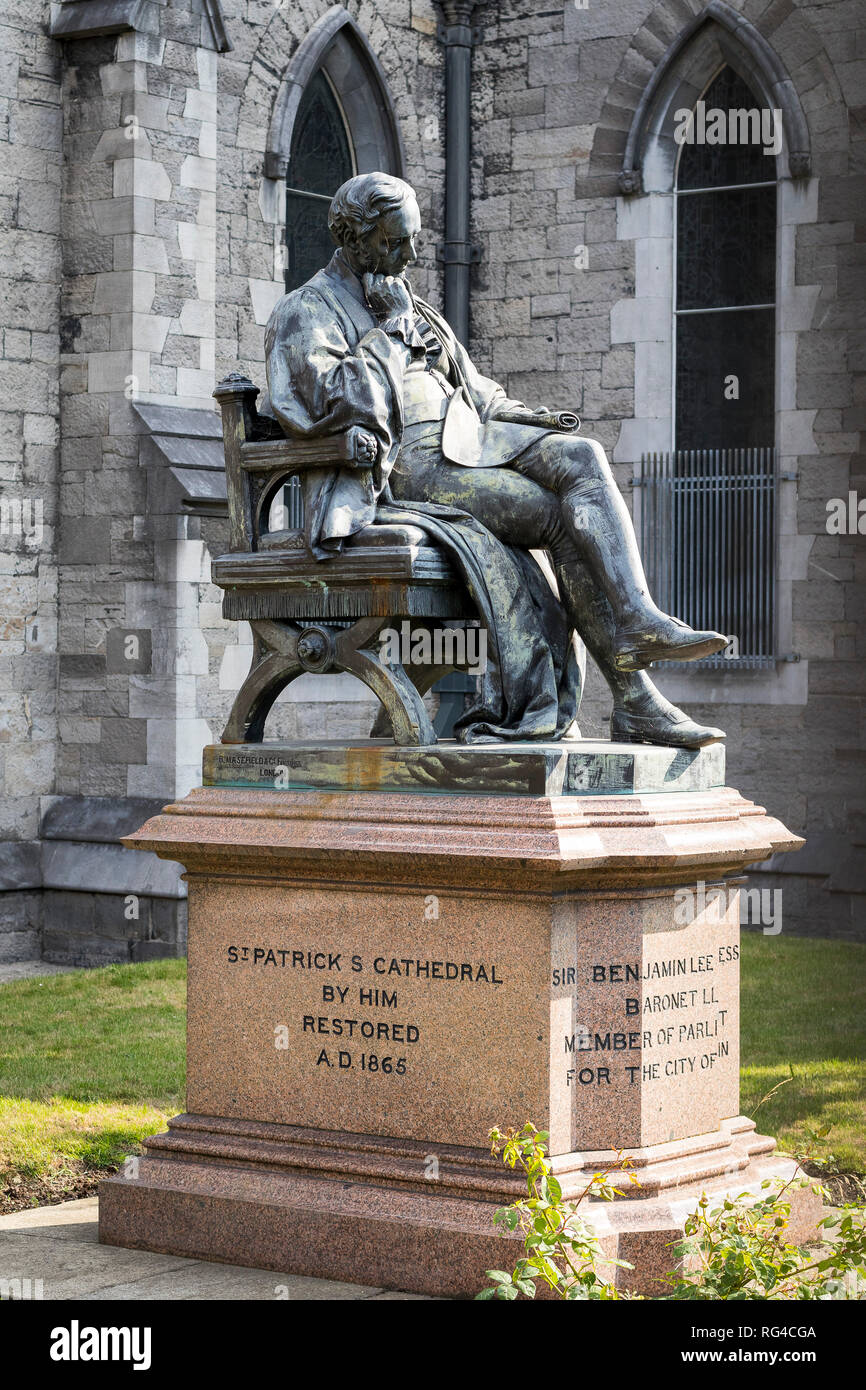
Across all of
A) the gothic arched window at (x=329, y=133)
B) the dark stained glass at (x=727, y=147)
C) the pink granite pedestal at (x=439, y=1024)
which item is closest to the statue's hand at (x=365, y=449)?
the pink granite pedestal at (x=439, y=1024)

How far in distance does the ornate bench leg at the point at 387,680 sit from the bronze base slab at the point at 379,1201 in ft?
3.68

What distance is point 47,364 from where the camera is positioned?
11.8 m

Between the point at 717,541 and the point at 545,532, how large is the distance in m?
7.84

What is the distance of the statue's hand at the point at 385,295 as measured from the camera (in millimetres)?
6145

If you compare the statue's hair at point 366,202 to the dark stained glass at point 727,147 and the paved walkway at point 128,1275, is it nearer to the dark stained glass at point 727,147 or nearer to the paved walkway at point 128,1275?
the paved walkway at point 128,1275

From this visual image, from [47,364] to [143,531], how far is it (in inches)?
46.5

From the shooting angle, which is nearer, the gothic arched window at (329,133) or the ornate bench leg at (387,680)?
the ornate bench leg at (387,680)

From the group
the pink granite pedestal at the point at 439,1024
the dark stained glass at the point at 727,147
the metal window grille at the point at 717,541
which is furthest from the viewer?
the dark stained glass at the point at 727,147

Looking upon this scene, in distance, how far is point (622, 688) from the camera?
5.87 m

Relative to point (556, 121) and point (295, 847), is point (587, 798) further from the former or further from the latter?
point (556, 121)

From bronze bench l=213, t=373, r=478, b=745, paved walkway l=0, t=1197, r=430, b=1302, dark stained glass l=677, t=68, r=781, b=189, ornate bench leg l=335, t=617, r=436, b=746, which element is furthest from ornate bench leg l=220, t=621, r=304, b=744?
dark stained glass l=677, t=68, r=781, b=189

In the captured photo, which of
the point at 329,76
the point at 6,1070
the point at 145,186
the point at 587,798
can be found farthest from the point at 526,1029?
the point at 329,76

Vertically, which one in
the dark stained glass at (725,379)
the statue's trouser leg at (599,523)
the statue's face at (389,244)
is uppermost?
the dark stained glass at (725,379)

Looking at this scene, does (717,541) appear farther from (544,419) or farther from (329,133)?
(544,419)
